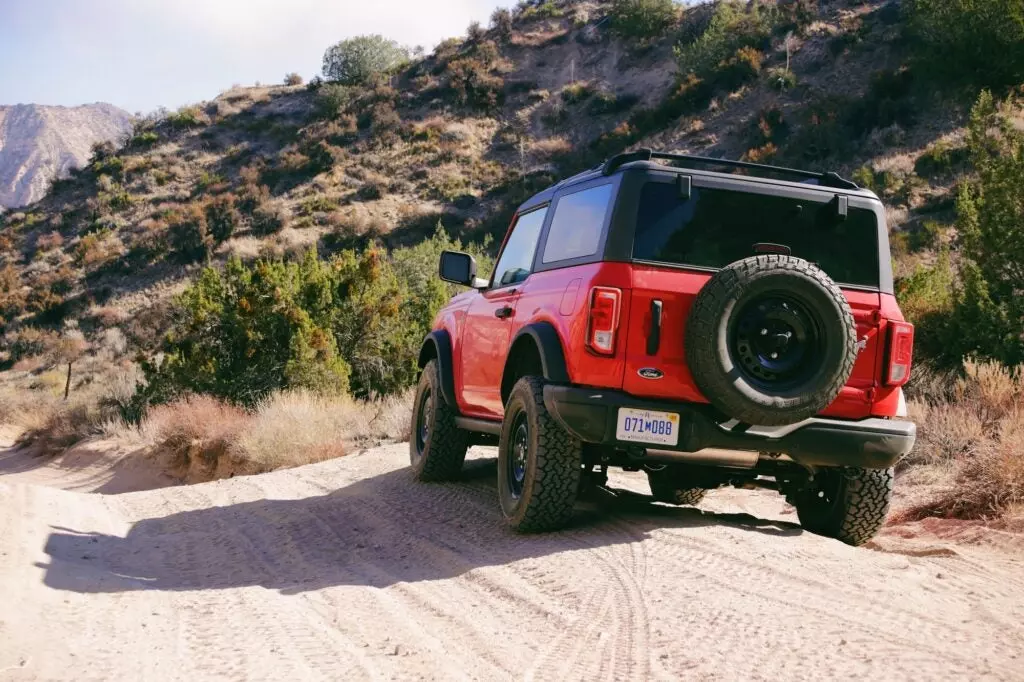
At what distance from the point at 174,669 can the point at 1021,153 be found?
12007 millimetres

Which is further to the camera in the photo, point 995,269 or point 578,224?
point 995,269

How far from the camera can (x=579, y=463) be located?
5.58 m

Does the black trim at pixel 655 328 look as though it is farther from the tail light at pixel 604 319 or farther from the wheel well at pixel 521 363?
the wheel well at pixel 521 363

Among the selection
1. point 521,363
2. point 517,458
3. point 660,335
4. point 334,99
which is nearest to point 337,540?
point 517,458

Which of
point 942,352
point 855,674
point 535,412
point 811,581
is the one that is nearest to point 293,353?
point 942,352

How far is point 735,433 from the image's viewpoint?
523 centimetres

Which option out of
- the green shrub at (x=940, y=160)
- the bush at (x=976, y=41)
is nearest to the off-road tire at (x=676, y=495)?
the green shrub at (x=940, y=160)

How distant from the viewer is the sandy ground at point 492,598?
12.3ft

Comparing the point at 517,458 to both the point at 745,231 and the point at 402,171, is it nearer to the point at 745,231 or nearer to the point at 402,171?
the point at 745,231

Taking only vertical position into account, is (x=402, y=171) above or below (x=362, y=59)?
below

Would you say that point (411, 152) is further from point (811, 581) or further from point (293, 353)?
point (811, 581)

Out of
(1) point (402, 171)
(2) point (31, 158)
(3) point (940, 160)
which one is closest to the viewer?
(3) point (940, 160)

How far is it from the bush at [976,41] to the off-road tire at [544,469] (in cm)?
2981

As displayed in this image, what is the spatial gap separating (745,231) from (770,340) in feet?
2.54
